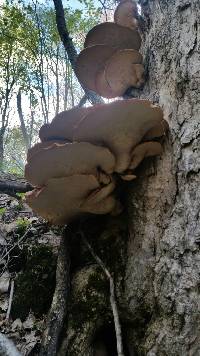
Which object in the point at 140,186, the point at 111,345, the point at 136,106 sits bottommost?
the point at 111,345

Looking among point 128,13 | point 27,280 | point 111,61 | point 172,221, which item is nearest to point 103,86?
point 111,61

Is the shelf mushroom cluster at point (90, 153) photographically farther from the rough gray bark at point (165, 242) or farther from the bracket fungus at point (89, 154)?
the rough gray bark at point (165, 242)

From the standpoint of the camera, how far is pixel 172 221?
6.19ft

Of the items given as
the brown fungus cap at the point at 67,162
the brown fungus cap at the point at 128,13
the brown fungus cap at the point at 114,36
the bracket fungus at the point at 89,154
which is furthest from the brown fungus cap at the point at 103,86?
the brown fungus cap at the point at 67,162

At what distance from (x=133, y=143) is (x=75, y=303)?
107 cm

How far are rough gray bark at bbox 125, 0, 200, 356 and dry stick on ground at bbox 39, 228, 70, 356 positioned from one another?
0.41 meters

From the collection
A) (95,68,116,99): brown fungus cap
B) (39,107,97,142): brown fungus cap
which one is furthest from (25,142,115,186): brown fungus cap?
(95,68,116,99): brown fungus cap

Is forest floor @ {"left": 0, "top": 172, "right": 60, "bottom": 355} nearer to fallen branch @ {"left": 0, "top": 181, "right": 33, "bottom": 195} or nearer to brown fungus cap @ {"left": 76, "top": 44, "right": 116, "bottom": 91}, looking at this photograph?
fallen branch @ {"left": 0, "top": 181, "right": 33, "bottom": 195}

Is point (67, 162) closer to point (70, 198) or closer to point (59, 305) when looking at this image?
point (70, 198)

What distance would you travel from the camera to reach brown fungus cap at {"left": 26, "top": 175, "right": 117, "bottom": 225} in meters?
2.03

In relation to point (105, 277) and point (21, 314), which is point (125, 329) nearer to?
point (105, 277)

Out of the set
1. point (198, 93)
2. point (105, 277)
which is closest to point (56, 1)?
point (198, 93)

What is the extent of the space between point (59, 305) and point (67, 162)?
0.88m

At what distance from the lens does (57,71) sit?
18.2 meters
